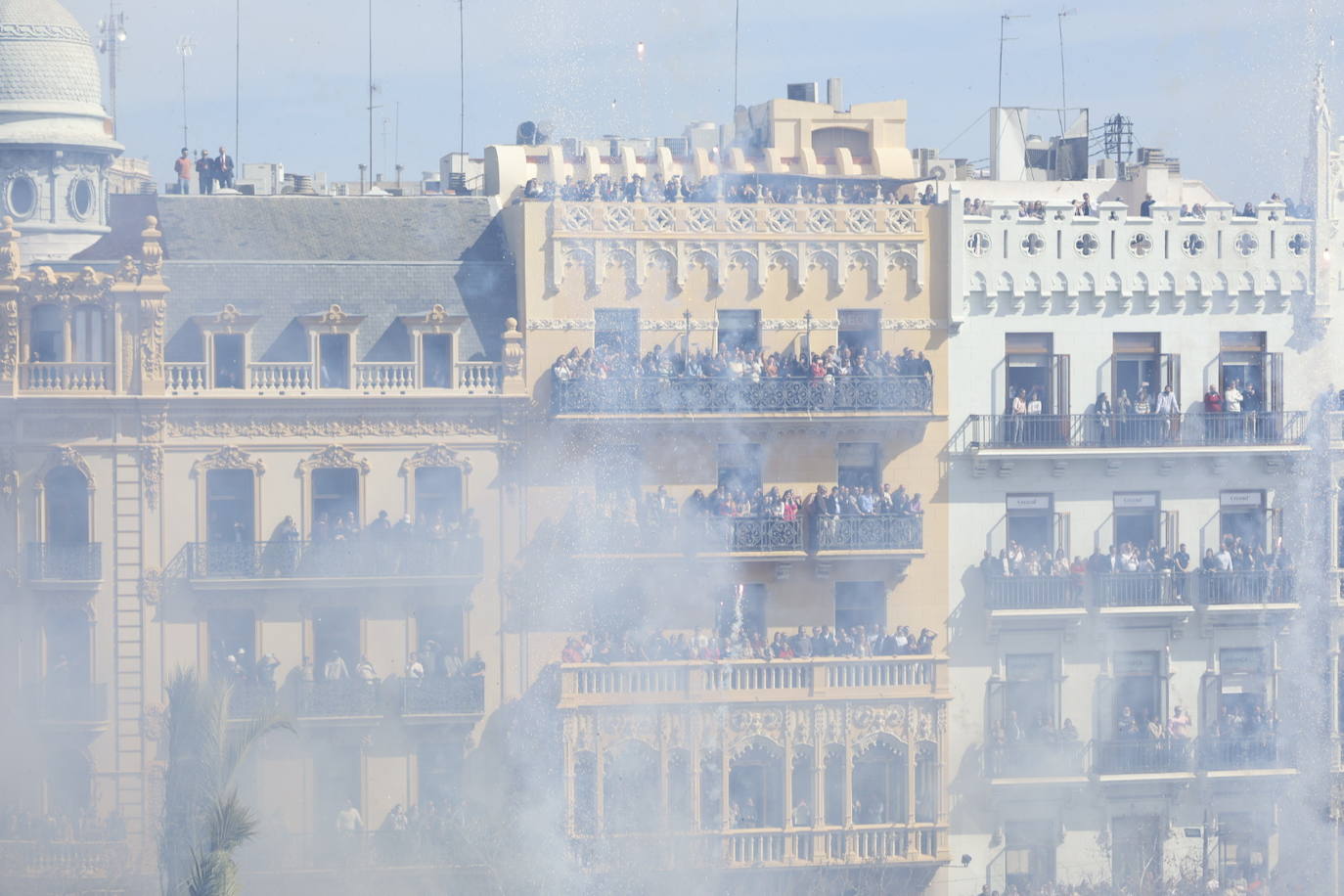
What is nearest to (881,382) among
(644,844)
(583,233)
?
(583,233)

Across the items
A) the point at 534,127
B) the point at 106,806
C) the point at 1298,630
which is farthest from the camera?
the point at 534,127

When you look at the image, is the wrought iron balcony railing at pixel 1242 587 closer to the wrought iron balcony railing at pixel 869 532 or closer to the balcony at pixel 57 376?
the wrought iron balcony railing at pixel 869 532

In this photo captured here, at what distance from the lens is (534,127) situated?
8838 cm

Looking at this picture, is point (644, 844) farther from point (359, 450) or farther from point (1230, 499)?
point (1230, 499)

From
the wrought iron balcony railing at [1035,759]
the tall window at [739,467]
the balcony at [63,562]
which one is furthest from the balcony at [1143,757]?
the balcony at [63,562]

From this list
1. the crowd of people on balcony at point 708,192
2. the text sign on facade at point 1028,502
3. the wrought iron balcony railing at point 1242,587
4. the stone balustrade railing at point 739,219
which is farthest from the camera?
the text sign on facade at point 1028,502

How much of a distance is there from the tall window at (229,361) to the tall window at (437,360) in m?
5.03

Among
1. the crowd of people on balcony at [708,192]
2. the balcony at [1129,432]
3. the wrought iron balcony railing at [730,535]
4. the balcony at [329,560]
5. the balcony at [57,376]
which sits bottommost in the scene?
the balcony at [329,560]

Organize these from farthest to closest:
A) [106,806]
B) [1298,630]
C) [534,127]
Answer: [534,127] → [1298,630] → [106,806]

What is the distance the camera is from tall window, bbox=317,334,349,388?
76.9 meters

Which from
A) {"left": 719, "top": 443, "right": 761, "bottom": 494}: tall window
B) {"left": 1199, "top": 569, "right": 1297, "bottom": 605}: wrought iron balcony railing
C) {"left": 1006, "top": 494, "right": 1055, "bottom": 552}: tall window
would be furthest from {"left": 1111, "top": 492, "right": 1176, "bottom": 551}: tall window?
{"left": 719, "top": 443, "right": 761, "bottom": 494}: tall window

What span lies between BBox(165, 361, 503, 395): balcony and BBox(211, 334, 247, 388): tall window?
181mm

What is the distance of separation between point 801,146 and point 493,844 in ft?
80.2

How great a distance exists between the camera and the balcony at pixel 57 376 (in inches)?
2972
